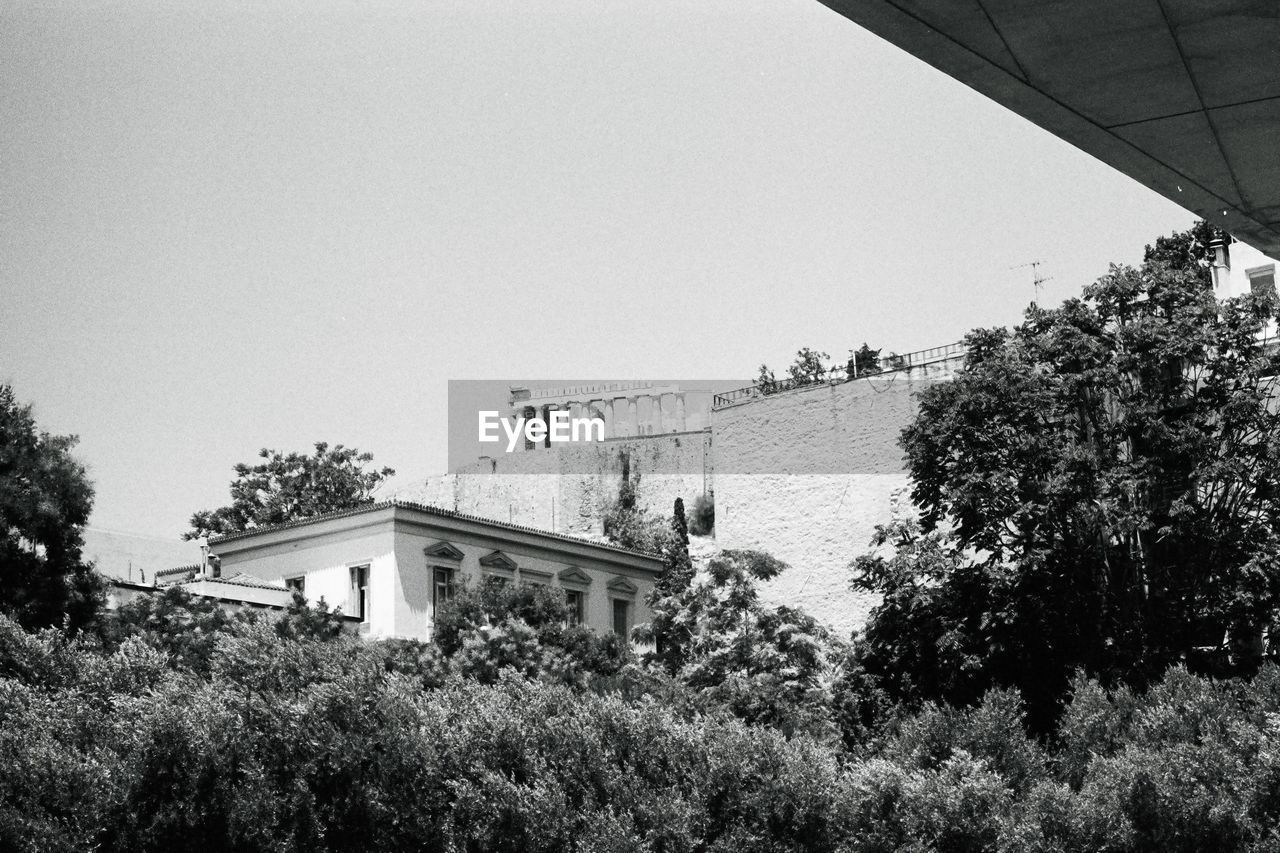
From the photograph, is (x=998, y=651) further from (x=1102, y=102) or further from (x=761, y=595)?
(x=1102, y=102)

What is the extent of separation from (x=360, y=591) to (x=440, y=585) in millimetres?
2034

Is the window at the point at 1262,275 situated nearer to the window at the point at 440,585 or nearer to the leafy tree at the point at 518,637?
the leafy tree at the point at 518,637

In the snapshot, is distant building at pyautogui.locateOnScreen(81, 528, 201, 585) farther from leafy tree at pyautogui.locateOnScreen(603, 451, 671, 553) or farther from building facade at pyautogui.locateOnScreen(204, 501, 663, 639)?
leafy tree at pyautogui.locateOnScreen(603, 451, 671, 553)

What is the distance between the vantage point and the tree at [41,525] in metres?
30.5

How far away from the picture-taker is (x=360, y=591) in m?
39.6

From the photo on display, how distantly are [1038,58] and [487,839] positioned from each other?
12.0 meters

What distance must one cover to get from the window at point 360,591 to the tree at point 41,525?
794 centimetres

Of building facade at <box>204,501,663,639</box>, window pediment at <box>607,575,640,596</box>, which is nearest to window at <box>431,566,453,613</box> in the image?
building facade at <box>204,501,663,639</box>

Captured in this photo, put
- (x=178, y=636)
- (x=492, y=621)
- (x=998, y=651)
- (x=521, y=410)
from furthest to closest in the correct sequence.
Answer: (x=521, y=410) → (x=492, y=621) → (x=178, y=636) → (x=998, y=651)

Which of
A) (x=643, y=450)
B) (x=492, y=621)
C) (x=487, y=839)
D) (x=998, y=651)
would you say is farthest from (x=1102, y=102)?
(x=643, y=450)

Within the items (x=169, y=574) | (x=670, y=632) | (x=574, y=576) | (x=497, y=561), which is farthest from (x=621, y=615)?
(x=670, y=632)

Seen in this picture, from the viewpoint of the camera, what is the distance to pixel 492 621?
36.3 m

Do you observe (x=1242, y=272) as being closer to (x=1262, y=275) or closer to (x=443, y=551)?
(x=1262, y=275)

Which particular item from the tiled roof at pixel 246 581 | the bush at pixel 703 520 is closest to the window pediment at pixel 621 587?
the bush at pixel 703 520
